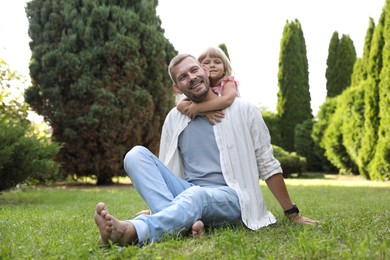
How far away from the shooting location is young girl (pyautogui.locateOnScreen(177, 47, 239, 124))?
10.9 feet

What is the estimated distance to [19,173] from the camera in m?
7.17

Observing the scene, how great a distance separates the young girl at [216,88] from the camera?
332 cm

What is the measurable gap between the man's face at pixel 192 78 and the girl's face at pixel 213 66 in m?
0.18

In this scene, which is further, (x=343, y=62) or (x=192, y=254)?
(x=343, y=62)

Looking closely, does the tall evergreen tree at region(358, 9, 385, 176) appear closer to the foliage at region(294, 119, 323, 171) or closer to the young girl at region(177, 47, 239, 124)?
the foliage at region(294, 119, 323, 171)

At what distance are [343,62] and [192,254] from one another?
2007 cm

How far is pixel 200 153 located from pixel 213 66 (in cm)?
66

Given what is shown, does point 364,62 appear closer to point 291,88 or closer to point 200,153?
point 291,88

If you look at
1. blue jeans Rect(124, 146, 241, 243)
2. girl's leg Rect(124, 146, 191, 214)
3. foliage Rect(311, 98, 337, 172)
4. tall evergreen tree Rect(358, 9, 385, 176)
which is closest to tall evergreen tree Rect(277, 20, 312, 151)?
foliage Rect(311, 98, 337, 172)

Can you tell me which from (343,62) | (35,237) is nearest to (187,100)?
(35,237)

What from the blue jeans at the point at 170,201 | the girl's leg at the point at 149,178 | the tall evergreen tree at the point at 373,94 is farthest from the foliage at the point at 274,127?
the girl's leg at the point at 149,178

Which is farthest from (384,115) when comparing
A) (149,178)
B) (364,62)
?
(149,178)

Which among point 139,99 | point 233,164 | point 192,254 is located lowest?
point 192,254

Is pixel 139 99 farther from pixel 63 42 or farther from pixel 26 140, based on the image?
pixel 26 140
